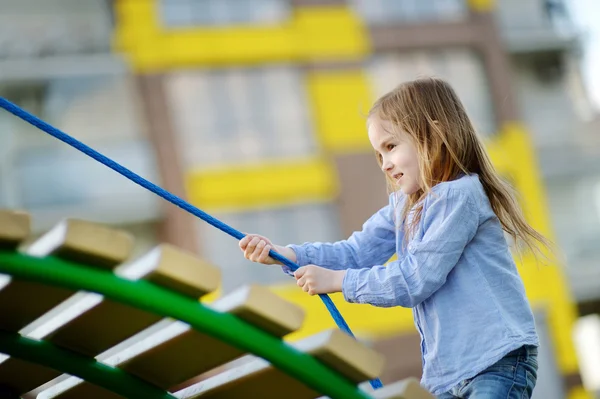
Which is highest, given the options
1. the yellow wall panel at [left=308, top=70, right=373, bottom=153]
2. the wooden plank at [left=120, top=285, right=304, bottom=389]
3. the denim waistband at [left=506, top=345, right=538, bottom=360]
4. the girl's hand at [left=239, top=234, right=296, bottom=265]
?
the yellow wall panel at [left=308, top=70, right=373, bottom=153]

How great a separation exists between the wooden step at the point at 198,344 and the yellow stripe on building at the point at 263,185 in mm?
12263

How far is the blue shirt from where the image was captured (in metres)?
2.49

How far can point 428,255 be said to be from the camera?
2.50 meters

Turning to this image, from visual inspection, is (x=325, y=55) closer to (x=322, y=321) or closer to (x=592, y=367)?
(x=322, y=321)

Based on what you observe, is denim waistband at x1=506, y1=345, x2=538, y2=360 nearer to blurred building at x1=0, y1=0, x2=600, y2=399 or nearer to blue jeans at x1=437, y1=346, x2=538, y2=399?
blue jeans at x1=437, y1=346, x2=538, y2=399

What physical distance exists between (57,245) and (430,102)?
3.75ft

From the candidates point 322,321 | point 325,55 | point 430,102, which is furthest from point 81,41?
point 430,102

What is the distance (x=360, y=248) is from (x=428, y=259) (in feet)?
1.52

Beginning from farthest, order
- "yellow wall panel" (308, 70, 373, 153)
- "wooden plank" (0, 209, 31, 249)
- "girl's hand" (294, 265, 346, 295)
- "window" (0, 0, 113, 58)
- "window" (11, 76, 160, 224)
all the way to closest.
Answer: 1. "yellow wall panel" (308, 70, 373, 153)
2. "window" (0, 0, 113, 58)
3. "window" (11, 76, 160, 224)
4. "girl's hand" (294, 265, 346, 295)
5. "wooden plank" (0, 209, 31, 249)

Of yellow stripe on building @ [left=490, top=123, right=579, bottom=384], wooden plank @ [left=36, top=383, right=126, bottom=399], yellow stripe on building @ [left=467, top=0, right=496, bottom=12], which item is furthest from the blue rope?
yellow stripe on building @ [left=467, top=0, right=496, bottom=12]

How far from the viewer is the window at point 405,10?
16.6m

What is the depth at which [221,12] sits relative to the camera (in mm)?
15750

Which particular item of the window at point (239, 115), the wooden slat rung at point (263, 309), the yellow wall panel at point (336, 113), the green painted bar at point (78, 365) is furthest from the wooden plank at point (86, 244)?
the yellow wall panel at point (336, 113)

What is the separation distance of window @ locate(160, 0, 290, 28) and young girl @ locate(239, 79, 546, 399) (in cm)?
1314
